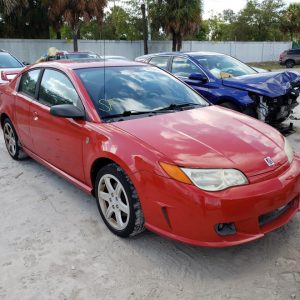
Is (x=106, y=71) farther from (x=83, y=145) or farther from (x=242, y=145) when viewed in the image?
(x=242, y=145)

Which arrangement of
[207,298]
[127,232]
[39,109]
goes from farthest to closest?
[39,109] → [127,232] → [207,298]

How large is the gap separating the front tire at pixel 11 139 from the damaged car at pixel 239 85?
3.06 meters

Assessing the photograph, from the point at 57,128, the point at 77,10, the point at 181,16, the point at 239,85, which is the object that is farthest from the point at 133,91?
the point at 181,16

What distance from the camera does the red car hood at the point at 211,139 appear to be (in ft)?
9.14

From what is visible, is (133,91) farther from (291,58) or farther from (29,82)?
(291,58)

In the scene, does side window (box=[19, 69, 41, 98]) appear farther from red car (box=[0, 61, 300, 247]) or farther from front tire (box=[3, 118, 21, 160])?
front tire (box=[3, 118, 21, 160])

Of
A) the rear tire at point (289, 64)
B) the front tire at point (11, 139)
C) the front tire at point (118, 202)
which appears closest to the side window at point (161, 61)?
the front tire at point (11, 139)

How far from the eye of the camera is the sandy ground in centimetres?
261

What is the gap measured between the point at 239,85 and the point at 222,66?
1.02 m

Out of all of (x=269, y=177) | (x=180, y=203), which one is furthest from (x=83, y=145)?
(x=269, y=177)

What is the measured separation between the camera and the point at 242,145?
9.86 ft

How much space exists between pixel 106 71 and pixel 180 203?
189cm

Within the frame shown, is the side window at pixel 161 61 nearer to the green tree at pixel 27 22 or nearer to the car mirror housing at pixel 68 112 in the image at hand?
the car mirror housing at pixel 68 112

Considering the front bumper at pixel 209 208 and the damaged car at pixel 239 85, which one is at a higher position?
the damaged car at pixel 239 85
